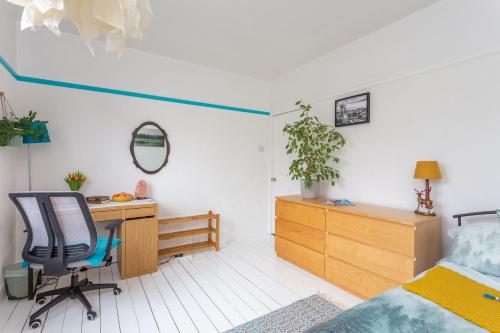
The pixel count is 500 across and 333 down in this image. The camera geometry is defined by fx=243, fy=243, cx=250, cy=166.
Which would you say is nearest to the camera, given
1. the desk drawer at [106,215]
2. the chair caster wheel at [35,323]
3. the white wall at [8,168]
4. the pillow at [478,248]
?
the pillow at [478,248]

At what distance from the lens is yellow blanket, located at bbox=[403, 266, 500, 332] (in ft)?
3.88

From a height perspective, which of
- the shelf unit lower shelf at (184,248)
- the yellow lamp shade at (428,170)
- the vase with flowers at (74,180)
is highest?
the yellow lamp shade at (428,170)

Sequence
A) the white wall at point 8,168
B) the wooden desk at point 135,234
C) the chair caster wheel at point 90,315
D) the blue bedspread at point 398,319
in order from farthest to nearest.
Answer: the wooden desk at point 135,234 → the white wall at point 8,168 → the chair caster wheel at point 90,315 → the blue bedspread at point 398,319

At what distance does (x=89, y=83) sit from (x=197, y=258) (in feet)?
8.65

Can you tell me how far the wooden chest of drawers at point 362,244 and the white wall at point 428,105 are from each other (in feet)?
1.29

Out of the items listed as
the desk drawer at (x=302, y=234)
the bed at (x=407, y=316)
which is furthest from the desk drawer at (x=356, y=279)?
the bed at (x=407, y=316)

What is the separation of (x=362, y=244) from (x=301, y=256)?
0.87 meters

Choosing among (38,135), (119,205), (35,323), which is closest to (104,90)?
(38,135)

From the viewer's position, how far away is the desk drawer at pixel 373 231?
202 centimetres

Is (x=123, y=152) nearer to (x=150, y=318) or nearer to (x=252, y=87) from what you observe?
(x=150, y=318)

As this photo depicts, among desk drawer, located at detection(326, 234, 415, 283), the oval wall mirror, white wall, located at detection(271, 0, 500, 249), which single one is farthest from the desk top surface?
white wall, located at detection(271, 0, 500, 249)

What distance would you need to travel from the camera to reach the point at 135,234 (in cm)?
278

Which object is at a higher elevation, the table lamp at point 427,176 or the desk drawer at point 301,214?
the table lamp at point 427,176

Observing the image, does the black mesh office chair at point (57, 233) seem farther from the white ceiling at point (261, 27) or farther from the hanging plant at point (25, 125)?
the white ceiling at point (261, 27)
